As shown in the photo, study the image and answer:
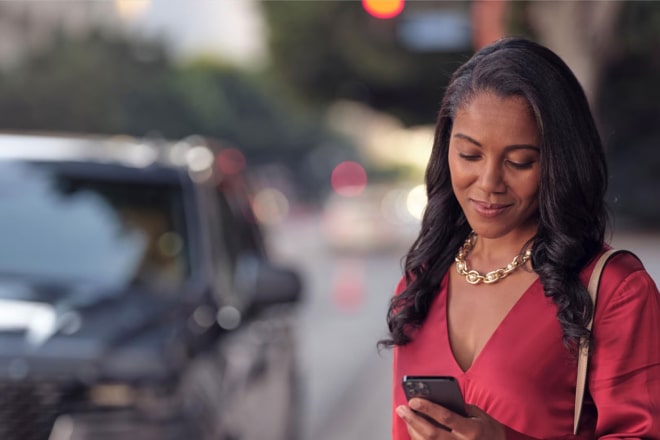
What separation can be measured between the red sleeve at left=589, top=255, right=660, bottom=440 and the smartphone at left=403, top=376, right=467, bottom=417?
24cm

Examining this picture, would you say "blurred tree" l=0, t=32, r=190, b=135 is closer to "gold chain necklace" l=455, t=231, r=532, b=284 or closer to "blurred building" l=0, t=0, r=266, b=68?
"blurred building" l=0, t=0, r=266, b=68

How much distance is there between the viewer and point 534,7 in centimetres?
928

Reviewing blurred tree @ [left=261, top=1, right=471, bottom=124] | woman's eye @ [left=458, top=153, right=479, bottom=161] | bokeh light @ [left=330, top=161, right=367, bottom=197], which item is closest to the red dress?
woman's eye @ [left=458, top=153, right=479, bottom=161]

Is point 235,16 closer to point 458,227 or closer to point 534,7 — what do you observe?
point 534,7

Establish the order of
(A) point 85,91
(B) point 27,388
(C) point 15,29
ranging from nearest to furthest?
(B) point 27,388 → (A) point 85,91 → (C) point 15,29

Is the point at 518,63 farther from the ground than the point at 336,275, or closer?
closer

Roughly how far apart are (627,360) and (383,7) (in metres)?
11.1

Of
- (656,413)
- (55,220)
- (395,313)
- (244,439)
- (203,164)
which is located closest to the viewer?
(656,413)

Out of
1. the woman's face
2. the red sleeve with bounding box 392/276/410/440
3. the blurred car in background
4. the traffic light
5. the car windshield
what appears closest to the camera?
the woman's face

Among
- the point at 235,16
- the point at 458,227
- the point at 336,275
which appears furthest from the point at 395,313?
the point at 235,16

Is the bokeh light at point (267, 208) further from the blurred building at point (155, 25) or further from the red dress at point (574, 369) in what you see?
the blurred building at point (155, 25)

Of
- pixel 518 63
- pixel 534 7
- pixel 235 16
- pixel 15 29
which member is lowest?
pixel 518 63

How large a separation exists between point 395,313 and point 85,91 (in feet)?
167

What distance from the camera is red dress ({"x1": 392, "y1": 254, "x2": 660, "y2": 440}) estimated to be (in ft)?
6.64
